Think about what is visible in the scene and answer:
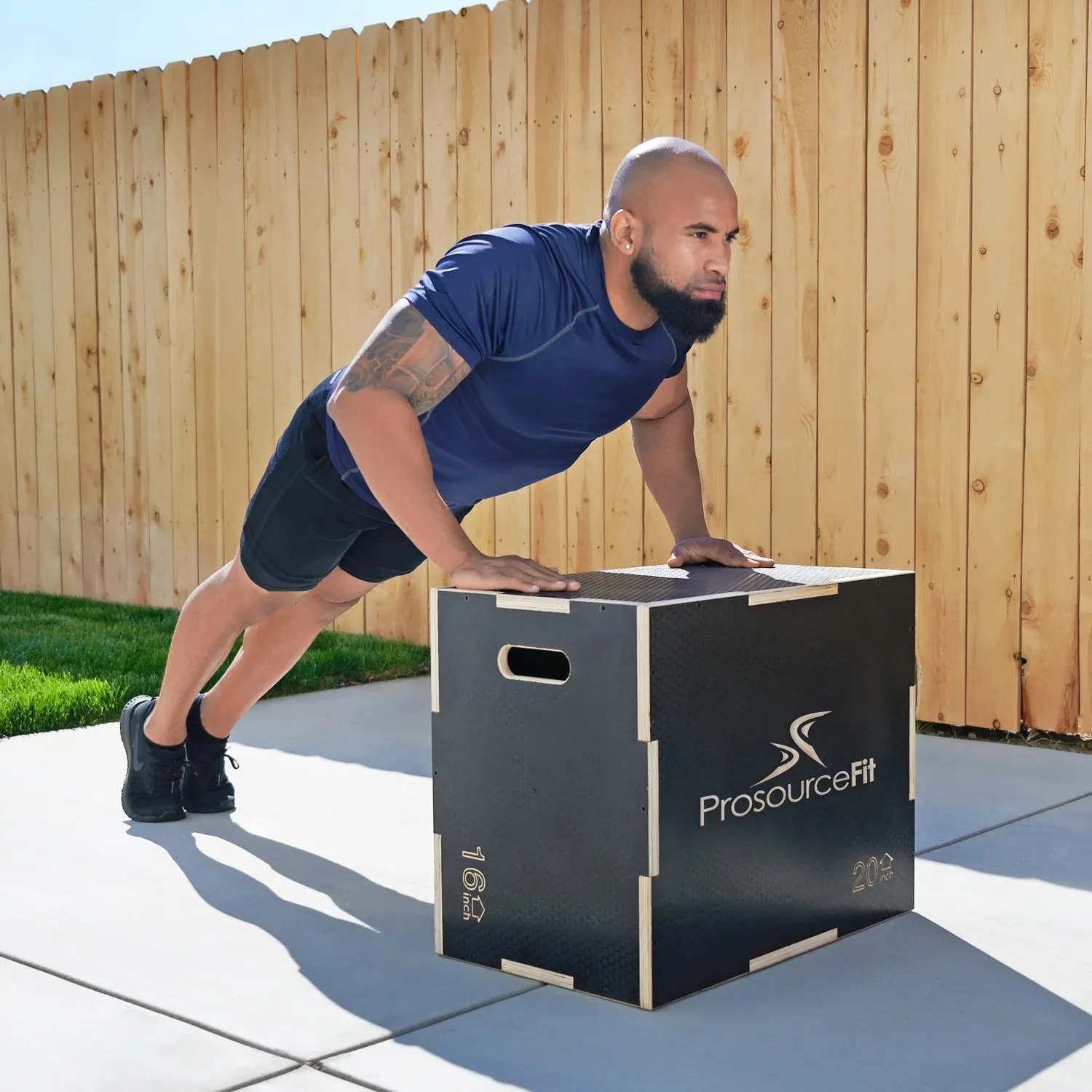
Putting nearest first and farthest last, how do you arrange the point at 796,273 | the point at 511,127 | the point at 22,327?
the point at 796,273
the point at 511,127
the point at 22,327

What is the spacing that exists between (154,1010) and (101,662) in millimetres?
2979

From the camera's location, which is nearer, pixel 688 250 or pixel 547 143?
pixel 688 250

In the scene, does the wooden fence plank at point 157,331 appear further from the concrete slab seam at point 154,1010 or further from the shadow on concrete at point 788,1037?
the shadow on concrete at point 788,1037

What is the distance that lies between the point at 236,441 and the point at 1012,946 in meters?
4.32

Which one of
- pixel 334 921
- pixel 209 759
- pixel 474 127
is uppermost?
pixel 474 127

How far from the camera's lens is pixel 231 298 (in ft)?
19.9

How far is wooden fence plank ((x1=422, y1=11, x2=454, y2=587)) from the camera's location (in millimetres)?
5285

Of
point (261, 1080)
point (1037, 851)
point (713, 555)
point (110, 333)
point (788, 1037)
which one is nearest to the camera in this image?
point (261, 1080)

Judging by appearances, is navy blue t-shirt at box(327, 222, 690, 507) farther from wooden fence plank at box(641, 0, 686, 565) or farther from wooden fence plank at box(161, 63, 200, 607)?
wooden fence plank at box(161, 63, 200, 607)

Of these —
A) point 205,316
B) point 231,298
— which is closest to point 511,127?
point 231,298

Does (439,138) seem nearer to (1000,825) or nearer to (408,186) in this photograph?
(408,186)

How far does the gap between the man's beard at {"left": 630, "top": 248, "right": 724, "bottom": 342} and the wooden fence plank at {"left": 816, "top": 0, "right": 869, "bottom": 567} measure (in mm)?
1903

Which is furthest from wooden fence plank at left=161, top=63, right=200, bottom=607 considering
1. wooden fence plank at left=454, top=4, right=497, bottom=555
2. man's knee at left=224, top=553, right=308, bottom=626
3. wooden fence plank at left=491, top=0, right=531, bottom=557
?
man's knee at left=224, top=553, right=308, bottom=626

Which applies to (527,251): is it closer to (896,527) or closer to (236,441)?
(896,527)
